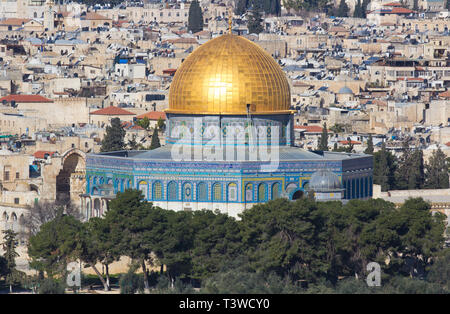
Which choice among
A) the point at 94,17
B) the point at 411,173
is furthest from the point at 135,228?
the point at 94,17

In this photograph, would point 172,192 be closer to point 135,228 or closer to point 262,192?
point 262,192

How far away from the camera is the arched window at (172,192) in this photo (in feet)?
197

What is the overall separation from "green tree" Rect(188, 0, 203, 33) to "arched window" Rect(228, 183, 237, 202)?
308ft

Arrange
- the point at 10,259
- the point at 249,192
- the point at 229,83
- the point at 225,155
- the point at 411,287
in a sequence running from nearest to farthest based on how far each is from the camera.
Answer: the point at 411,287
the point at 10,259
the point at 249,192
the point at 225,155
the point at 229,83

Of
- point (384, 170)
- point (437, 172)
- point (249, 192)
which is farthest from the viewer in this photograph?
point (437, 172)

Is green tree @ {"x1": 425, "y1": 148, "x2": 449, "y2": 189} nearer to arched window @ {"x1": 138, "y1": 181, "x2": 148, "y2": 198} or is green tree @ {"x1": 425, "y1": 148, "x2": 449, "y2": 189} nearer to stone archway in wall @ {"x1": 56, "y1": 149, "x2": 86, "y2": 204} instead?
stone archway in wall @ {"x1": 56, "y1": 149, "x2": 86, "y2": 204}

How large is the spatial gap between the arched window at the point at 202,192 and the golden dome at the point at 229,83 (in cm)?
274

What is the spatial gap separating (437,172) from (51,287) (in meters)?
28.1

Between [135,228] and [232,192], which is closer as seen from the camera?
[135,228]

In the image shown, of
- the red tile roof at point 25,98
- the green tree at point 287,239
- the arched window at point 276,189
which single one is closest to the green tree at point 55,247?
the green tree at point 287,239

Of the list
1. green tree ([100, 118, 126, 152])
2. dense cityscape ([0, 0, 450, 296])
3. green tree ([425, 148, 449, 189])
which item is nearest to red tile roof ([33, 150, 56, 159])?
dense cityscape ([0, 0, 450, 296])

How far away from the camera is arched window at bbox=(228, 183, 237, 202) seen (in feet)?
196

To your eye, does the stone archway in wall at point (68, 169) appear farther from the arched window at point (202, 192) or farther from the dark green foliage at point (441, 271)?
the dark green foliage at point (441, 271)

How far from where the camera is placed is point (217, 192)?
196ft
